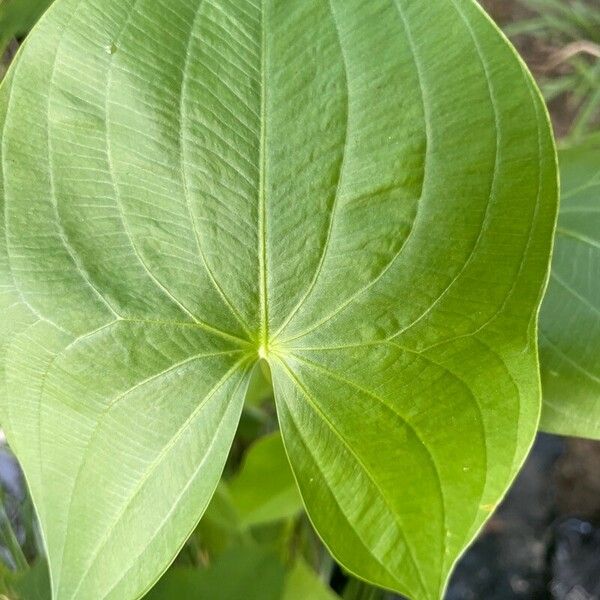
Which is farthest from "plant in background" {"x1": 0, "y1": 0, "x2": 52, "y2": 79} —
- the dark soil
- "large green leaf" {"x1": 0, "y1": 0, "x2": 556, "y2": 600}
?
the dark soil

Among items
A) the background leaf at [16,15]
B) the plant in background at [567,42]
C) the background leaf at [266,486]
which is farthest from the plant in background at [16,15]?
the plant in background at [567,42]

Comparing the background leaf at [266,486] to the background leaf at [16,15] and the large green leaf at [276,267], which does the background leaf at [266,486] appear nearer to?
the large green leaf at [276,267]

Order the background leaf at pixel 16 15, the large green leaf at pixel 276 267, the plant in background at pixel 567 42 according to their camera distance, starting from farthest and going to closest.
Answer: the plant in background at pixel 567 42, the background leaf at pixel 16 15, the large green leaf at pixel 276 267

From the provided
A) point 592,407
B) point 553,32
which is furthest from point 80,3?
point 553,32

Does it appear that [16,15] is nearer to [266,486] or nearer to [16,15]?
[16,15]

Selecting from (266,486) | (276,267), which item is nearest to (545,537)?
(266,486)
